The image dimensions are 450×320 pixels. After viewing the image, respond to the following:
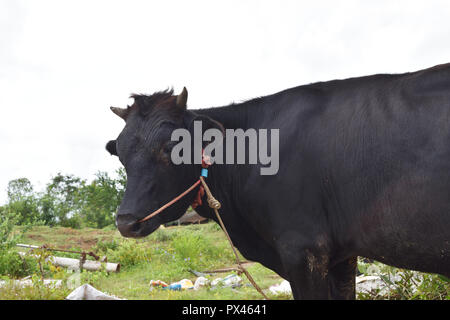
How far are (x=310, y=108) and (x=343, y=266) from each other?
1.42m

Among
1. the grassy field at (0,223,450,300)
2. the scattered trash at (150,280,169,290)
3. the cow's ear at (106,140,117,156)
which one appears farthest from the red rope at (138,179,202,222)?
the scattered trash at (150,280,169,290)

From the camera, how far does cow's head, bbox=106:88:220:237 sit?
139 inches

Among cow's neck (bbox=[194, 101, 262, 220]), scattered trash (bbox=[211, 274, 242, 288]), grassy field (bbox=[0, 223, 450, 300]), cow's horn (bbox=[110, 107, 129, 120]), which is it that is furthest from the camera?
scattered trash (bbox=[211, 274, 242, 288])

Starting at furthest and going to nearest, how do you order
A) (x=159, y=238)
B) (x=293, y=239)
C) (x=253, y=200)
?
1. (x=159, y=238)
2. (x=253, y=200)
3. (x=293, y=239)

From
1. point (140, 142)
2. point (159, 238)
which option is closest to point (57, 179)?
point (159, 238)

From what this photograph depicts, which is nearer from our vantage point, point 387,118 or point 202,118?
point 387,118

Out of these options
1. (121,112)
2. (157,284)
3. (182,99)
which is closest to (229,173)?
(182,99)

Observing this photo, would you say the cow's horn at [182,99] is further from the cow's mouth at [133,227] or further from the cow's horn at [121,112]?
the cow's mouth at [133,227]

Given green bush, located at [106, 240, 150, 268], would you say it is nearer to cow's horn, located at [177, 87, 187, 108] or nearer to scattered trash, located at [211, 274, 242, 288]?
scattered trash, located at [211, 274, 242, 288]

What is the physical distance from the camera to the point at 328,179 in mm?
3135

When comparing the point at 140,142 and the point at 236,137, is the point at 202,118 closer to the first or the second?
the point at 236,137

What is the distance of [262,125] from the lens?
372 centimetres

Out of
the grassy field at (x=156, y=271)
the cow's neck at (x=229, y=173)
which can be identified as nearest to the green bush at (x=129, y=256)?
the grassy field at (x=156, y=271)

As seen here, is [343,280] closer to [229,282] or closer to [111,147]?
[111,147]
